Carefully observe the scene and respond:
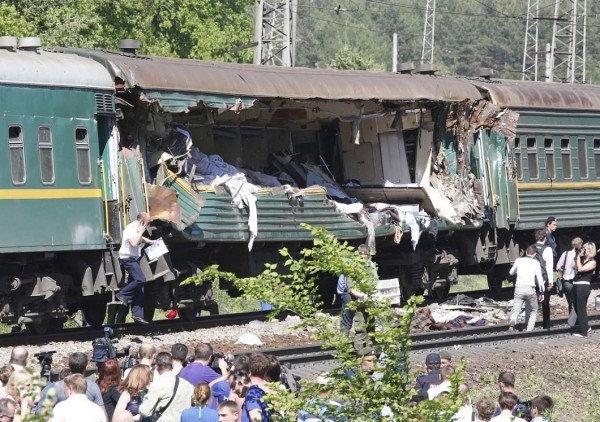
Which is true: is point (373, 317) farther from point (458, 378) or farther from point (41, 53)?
point (41, 53)

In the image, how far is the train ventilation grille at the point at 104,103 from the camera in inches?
679

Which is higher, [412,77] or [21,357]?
[412,77]

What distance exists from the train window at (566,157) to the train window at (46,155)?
11519mm

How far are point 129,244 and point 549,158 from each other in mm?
10304

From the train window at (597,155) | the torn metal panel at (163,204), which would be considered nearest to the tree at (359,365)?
the torn metal panel at (163,204)

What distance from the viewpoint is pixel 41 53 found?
1731cm

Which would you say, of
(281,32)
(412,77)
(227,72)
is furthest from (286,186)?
(281,32)

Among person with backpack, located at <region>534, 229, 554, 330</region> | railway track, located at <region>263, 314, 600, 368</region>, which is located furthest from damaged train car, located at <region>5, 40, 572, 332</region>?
person with backpack, located at <region>534, 229, 554, 330</region>

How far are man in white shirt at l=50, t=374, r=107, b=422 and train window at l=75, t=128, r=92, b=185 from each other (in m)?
8.13

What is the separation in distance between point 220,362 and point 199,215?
6.98m

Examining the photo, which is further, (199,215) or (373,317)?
(199,215)

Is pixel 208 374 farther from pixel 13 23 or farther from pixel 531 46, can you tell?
pixel 531 46

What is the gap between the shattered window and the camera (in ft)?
84.0

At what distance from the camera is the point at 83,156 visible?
17.2 metres
